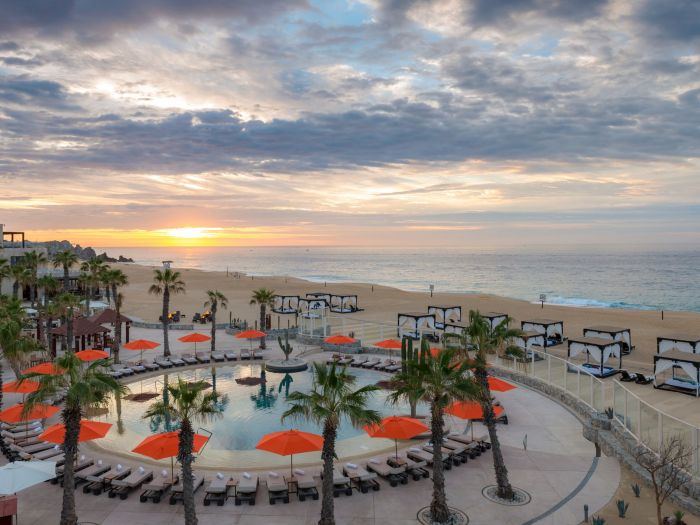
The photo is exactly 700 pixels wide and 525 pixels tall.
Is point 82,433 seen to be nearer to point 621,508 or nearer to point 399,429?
point 399,429

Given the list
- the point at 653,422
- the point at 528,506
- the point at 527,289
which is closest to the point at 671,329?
the point at 653,422

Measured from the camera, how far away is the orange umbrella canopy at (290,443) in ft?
51.6

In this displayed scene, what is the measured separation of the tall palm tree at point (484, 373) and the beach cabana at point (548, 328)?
22.8 metres

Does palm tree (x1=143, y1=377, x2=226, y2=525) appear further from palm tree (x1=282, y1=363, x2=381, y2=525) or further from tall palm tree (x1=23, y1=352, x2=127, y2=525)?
palm tree (x1=282, y1=363, x2=381, y2=525)

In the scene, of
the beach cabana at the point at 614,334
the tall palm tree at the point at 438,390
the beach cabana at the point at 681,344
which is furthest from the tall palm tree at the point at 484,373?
the beach cabana at the point at 614,334

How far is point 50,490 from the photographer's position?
16266 millimetres

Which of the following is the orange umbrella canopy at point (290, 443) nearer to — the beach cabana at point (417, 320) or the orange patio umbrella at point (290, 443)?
the orange patio umbrella at point (290, 443)

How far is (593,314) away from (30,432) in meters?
58.8

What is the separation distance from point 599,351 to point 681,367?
4.13 metres

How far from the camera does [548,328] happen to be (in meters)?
38.3

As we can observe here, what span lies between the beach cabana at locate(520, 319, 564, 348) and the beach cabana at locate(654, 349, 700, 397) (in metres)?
10.9

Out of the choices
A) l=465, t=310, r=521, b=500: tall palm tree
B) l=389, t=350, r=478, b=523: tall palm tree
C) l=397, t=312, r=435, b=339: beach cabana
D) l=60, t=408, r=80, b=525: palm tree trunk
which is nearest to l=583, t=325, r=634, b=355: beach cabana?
l=397, t=312, r=435, b=339: beach cabana

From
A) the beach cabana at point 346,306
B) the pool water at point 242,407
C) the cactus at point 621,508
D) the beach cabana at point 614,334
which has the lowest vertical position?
the pool water at point 242,407

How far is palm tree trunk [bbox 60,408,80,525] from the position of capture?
1350cm
